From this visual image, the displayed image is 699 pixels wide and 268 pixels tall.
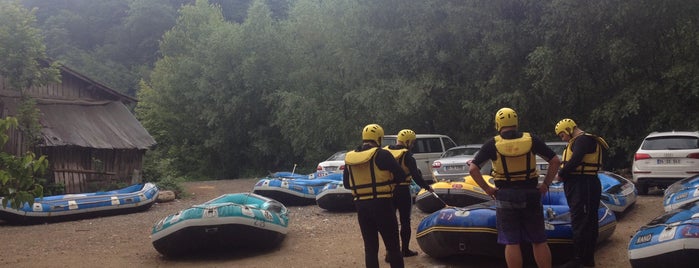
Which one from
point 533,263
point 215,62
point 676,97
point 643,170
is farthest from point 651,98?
point 215,62

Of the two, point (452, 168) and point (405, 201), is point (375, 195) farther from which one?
point (452, 168)

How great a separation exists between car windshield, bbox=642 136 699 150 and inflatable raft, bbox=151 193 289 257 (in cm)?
910

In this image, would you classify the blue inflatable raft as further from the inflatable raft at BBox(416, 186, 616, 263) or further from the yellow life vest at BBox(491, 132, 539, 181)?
the yellow life vest at BBox(491, 132, 539, 181)

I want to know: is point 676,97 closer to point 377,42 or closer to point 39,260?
point 377,42

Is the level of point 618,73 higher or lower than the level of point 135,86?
lower

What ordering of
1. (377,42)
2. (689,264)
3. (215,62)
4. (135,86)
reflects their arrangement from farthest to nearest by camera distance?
1. (135,86)
2. (215,62)
3. (377,42)
4. (689,264)

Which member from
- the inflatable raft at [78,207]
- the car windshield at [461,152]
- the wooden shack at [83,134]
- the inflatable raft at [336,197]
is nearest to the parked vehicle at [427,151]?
the car windshield at [461,152]

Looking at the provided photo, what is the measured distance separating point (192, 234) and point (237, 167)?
97.9 ft

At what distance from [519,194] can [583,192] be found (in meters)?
1.46

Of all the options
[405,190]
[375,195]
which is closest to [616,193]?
[405,190]

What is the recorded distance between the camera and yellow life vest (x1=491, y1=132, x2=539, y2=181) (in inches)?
213

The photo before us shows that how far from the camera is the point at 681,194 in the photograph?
8891 millimetres

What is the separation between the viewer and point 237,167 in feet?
124

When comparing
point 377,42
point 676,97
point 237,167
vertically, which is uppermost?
point 377,42
